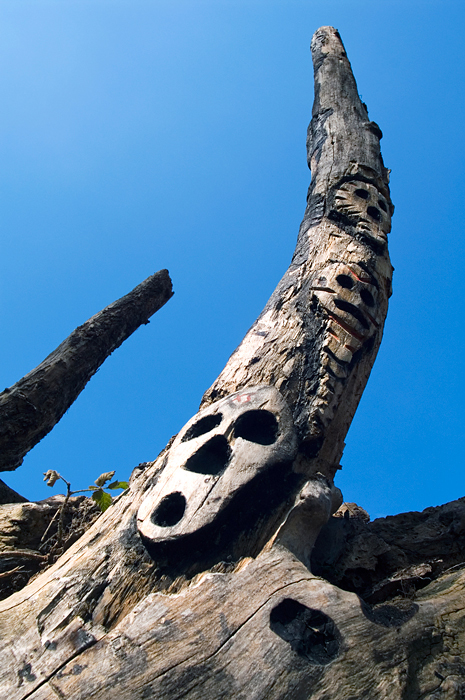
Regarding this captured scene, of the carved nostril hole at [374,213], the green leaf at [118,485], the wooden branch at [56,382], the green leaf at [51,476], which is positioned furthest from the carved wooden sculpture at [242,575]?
the wooden branch at [56,382]

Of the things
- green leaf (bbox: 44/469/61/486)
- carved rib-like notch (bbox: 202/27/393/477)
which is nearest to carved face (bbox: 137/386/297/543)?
carved rib-like notch (bbox: 202/27/393/477)

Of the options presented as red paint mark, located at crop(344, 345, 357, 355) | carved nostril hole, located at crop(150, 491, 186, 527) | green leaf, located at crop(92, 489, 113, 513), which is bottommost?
carved nostril hole, located at crop(150, 491, 186, 527)

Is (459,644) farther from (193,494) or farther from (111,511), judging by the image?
(111,511)

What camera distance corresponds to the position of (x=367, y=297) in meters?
3.86

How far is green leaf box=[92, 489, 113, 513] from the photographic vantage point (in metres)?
3.35

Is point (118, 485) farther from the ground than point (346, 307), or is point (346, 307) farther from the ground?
point (346, 307)

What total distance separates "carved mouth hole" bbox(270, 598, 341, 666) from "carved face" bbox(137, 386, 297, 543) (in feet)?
1.63

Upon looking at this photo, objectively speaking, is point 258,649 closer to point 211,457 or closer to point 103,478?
point 211,457

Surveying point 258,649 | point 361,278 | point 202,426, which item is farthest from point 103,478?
point 361,278

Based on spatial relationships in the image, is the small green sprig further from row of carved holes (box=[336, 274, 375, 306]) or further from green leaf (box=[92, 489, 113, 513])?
row of carved holes (box=[336, 274, 375, 306])

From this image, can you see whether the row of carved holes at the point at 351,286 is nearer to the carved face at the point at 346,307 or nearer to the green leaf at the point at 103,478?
the carved face at the point at 346,307

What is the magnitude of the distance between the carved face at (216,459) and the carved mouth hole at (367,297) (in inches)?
47.3

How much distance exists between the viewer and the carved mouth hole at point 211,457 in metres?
2.75

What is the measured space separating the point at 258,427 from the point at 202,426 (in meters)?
0.32
